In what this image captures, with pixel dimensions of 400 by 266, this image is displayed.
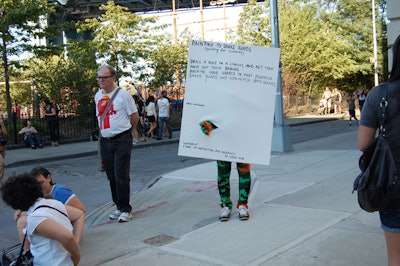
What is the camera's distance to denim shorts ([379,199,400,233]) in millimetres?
2465

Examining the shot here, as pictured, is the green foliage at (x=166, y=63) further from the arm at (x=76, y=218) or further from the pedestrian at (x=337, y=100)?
the arm at (x=76, y=218)

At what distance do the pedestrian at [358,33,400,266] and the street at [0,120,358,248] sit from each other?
13.5 ft

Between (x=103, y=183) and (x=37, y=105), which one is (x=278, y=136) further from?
(x=37, y=105)

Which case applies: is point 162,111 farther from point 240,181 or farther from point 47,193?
point 47,193

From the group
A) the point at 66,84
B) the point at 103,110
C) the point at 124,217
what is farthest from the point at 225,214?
the point at 66,84

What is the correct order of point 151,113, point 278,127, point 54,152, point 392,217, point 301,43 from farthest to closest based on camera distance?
point 301,43
point 151,113
point 54,152
point 278,127
point 392,217

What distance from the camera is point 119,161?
532cm

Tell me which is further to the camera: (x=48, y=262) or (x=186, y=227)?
(x=186, y=227)

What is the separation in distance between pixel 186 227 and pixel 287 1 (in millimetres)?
30900

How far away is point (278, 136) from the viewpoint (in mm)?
10344

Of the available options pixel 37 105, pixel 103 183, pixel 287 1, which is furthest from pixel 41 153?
pixel 287 1

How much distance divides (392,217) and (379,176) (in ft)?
0.97

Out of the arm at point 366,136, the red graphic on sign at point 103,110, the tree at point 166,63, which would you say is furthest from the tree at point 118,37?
the arm at point 366,136

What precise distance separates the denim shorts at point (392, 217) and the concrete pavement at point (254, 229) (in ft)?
4.07
